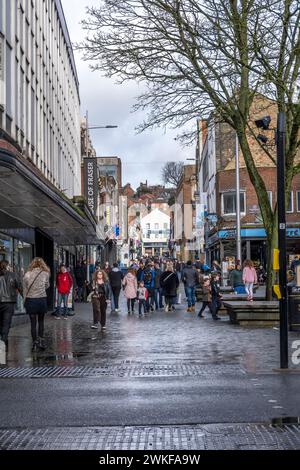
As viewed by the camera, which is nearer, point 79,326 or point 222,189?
point 79,326

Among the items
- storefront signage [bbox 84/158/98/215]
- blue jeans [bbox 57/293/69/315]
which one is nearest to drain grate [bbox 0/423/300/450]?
blue jeans [bbox 57/293/69/315]

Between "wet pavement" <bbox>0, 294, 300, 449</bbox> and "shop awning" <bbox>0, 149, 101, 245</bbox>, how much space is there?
337cm

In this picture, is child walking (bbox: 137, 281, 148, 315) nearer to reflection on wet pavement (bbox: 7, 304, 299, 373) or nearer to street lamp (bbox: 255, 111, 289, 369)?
reflection on wet pavement (bbox: 7, 304, 299, 373)

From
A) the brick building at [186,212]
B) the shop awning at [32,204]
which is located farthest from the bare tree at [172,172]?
the shop awning at [32,204]


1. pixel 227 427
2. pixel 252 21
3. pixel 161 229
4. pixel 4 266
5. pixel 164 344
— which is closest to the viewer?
pixel 227 427

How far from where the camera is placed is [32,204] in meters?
20.4

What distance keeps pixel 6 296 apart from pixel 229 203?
41.0 metres

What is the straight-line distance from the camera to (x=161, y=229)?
168 meters

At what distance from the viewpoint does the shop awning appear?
14.9 meters

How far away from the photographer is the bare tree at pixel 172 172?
126625mm

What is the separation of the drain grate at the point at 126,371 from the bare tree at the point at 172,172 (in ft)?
371

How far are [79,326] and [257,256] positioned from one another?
3537 centimetres
